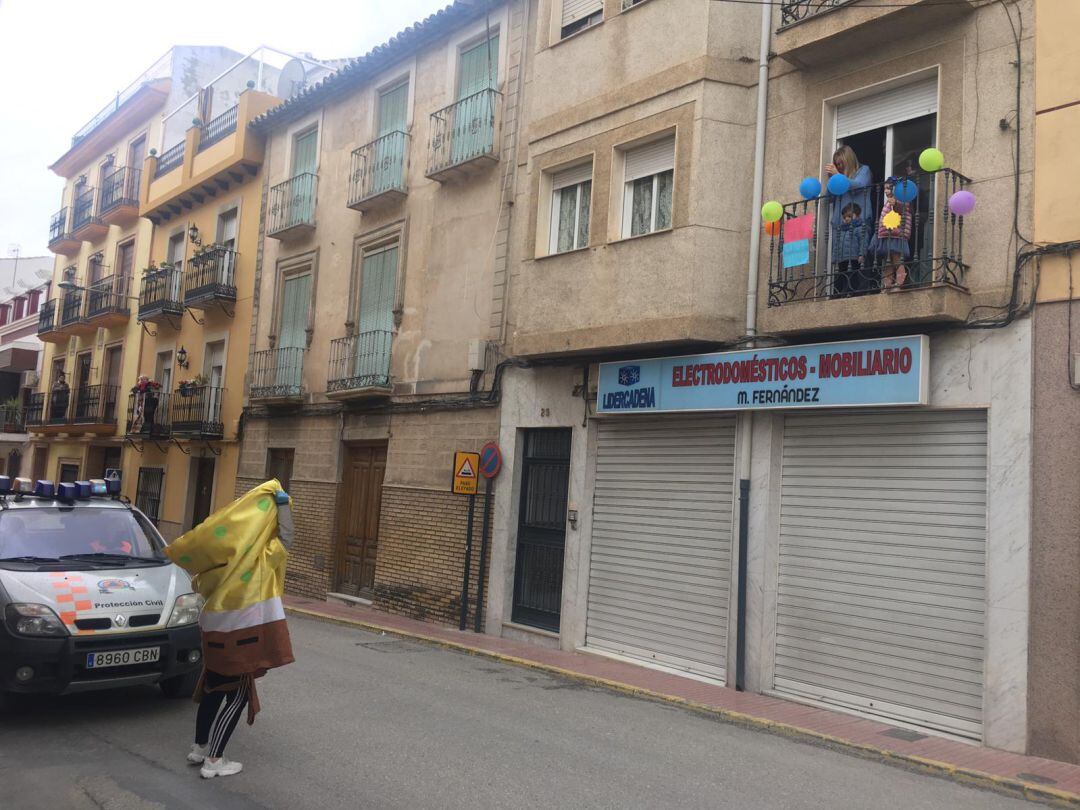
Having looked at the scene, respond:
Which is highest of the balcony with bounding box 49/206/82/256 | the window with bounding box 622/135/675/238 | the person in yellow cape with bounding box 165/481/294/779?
the balcony with bounding box 49/206/82/256

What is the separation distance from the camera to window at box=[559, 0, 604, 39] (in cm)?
1234

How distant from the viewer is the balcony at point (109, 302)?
2555 cm

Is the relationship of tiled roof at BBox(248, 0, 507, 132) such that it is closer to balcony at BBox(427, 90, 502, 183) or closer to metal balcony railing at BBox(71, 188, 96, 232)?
balcony at BBox(427, 90, 502, 183)

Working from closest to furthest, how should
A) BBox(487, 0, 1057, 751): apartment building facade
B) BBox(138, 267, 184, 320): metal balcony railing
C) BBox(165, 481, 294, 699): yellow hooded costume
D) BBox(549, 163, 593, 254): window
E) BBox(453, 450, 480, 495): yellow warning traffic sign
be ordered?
BBox(165, 481, 294, 699): yellow hooded costume → BBox(487, 0, 1057, 751): apartment building facade → BBox(549, 163, 593, 254): window → BBox(453, 450, 480, 495): yellow warning traffic sign → BBox(138, 267, 184, 320): metal balcony railing

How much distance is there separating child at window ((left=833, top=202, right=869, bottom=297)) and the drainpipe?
3.38 ft

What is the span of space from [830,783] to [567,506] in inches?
242

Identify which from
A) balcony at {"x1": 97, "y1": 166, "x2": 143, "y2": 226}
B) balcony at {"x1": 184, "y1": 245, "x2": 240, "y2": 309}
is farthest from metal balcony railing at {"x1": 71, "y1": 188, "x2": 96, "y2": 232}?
balcony at {"x1": 184, "y1": 245, "x2": 240, "y2": 309}

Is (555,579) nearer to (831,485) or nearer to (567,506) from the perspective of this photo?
(567,506)

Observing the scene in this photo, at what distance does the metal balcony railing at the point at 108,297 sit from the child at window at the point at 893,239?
2170cm

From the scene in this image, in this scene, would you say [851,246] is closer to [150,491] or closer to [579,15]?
[579,15]

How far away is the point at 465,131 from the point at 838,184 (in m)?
7.22

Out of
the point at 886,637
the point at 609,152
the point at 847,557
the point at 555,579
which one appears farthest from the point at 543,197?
the point at 886,637

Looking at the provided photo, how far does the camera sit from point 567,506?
40.3 ft

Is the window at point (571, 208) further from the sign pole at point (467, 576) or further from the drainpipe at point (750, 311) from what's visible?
the sign pole at point (467, 576)
